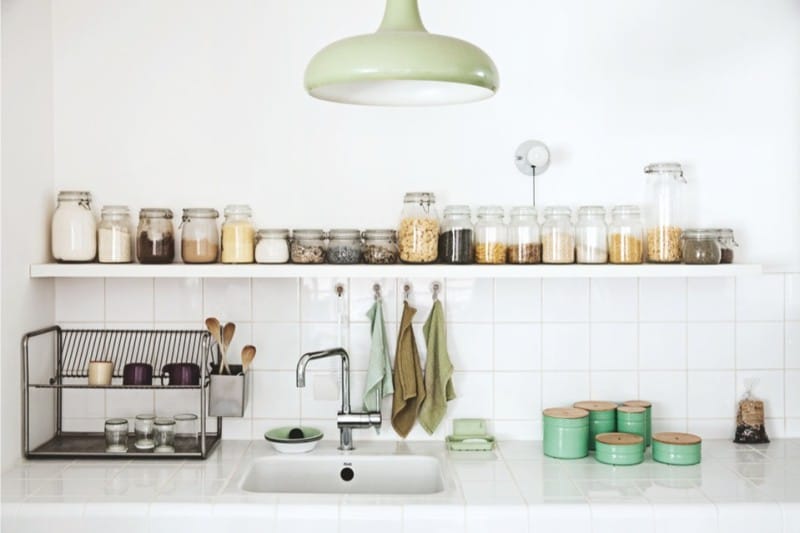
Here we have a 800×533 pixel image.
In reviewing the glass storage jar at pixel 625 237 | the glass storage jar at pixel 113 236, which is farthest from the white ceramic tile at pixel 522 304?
the glass storage jar at pixel 113 236

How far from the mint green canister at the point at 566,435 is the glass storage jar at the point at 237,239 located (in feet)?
3.40

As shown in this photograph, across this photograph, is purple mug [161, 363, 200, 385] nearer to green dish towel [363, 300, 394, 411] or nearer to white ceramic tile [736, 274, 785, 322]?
green dish towel [363, 300, 394, 411]

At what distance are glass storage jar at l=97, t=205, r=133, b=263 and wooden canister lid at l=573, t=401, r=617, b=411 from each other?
148 centimetres

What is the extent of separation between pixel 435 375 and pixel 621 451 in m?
0.61

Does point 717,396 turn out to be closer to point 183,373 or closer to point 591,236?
point 591,236

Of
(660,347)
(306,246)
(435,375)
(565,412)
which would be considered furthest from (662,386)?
(306,246)

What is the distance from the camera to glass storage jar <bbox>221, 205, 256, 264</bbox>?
9.17ft

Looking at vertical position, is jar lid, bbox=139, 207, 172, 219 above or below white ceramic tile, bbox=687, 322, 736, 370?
above

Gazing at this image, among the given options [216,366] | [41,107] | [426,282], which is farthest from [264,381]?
[41,107]

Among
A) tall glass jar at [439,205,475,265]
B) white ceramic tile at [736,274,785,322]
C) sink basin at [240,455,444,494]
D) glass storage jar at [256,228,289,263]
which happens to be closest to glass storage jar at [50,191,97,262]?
glass storage jar at [256,228,289,263]

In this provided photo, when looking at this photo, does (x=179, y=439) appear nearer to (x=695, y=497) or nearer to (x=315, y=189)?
(x=315, y=189)

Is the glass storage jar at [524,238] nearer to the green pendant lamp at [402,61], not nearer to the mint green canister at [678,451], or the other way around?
the mint green canister at [678,451]

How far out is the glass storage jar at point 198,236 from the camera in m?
2.81

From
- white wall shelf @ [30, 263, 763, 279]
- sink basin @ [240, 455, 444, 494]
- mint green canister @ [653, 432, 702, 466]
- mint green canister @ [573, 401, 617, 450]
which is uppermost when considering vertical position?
white wall shelf @ [30, 263, 763, 279]
